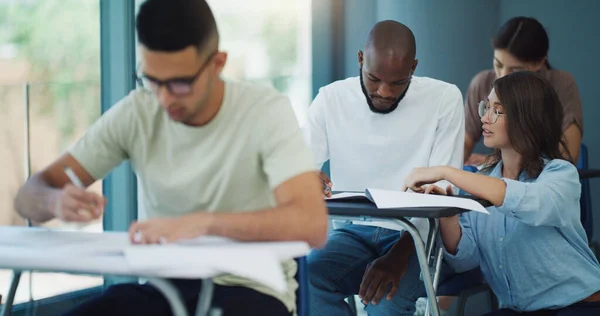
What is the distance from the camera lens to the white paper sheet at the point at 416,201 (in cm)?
211

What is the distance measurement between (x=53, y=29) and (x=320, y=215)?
6.90 ft

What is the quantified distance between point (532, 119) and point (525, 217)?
1.15 feet

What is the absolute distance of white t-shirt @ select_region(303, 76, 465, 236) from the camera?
2863 millimetres

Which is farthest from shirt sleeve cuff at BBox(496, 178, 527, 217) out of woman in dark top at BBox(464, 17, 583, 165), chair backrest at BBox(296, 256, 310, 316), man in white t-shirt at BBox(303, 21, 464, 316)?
woman in dark top at BBox(464, 17, 583, 165)

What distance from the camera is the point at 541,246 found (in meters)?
2.43

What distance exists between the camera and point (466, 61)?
4.86 metres

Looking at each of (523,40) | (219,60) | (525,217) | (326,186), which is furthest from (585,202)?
(219,60)

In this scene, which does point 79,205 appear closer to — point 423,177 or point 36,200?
point 36,200

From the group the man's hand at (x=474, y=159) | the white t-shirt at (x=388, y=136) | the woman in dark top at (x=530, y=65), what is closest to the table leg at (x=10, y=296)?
the white t-shirt at (x=388, y=136)

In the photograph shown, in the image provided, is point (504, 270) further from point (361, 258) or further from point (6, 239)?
point (6, 239)

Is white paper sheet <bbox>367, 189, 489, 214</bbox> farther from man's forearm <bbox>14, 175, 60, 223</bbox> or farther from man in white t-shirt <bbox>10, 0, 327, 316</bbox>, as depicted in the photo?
man's forearm <bbox>14, 175, 60, 223</bbox>

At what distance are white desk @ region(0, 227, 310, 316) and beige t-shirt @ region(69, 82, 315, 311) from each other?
8.2 inches

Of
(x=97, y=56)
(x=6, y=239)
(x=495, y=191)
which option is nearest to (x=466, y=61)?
(x=97, y=56)

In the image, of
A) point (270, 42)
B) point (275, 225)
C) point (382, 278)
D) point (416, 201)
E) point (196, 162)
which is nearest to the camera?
point (275, 225)
